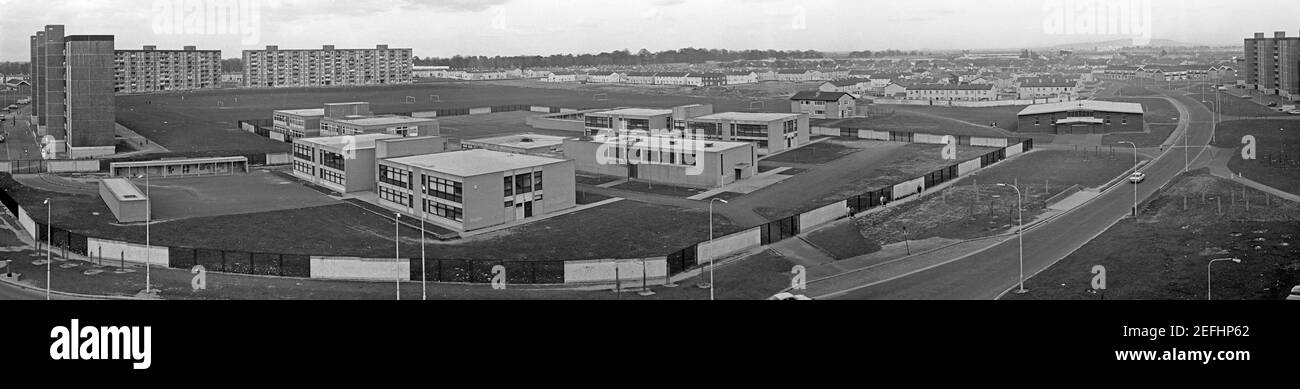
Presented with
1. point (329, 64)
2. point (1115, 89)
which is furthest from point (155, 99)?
point (1115, 89)

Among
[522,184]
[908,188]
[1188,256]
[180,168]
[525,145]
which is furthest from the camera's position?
[525,145]

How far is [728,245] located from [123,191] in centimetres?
1599

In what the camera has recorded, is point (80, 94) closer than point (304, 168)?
No

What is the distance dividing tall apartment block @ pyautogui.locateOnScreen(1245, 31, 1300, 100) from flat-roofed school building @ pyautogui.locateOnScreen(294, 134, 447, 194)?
1846 inches

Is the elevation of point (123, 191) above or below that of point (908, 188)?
above

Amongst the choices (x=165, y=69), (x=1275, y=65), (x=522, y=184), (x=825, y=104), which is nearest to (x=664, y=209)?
(x=522, y=184)

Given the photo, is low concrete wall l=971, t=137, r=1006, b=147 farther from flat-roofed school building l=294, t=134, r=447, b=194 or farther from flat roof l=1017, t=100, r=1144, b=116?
flat-roofed school building l=294, t=134, r=447, b=194

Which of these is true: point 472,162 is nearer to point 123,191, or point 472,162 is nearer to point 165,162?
point 123,191

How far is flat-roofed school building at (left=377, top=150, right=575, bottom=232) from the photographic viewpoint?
22438 mm

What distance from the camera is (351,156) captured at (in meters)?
27.8

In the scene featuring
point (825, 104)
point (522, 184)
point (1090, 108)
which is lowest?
point (522, 184)

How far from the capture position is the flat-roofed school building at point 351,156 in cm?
2791
